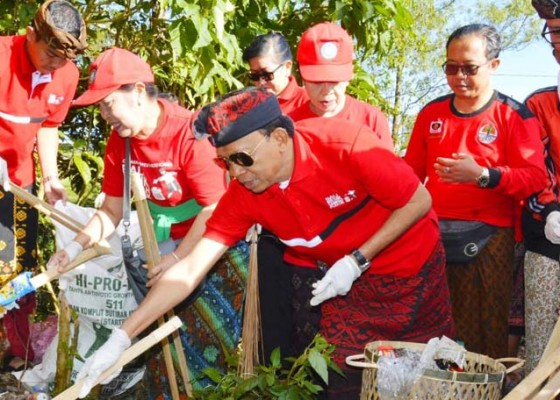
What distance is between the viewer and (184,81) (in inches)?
185

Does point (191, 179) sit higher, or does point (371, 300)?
point (191, 179)

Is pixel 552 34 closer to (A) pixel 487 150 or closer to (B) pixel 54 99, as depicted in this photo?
(A) pixel 487 150

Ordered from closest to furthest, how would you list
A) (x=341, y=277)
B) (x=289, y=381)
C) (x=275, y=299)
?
(x=341, y=277) < (x=289, y=381) < (x=275, y=299)

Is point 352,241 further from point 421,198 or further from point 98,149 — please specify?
point 98,149

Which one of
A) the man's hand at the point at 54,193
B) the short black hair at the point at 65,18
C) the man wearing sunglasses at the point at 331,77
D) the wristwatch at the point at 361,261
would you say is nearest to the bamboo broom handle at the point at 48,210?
the man's hand at the point at 54,193

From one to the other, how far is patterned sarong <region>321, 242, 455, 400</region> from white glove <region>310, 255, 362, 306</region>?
0.53 ft

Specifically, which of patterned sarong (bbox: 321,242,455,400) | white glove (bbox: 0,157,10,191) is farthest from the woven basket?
white glove (bbox: 0,157,10,191)

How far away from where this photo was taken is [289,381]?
8.21 ft

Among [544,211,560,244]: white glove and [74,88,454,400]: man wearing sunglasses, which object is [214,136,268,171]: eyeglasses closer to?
[74,88,454,400]: man wearing sunglasses

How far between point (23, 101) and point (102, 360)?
163cm

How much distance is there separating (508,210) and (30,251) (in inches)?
87.9

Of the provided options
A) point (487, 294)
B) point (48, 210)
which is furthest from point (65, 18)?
point (487, 294)

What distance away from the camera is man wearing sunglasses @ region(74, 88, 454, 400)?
230 centimetres

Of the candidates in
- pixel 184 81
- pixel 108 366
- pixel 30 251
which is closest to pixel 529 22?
pixel 184 81
